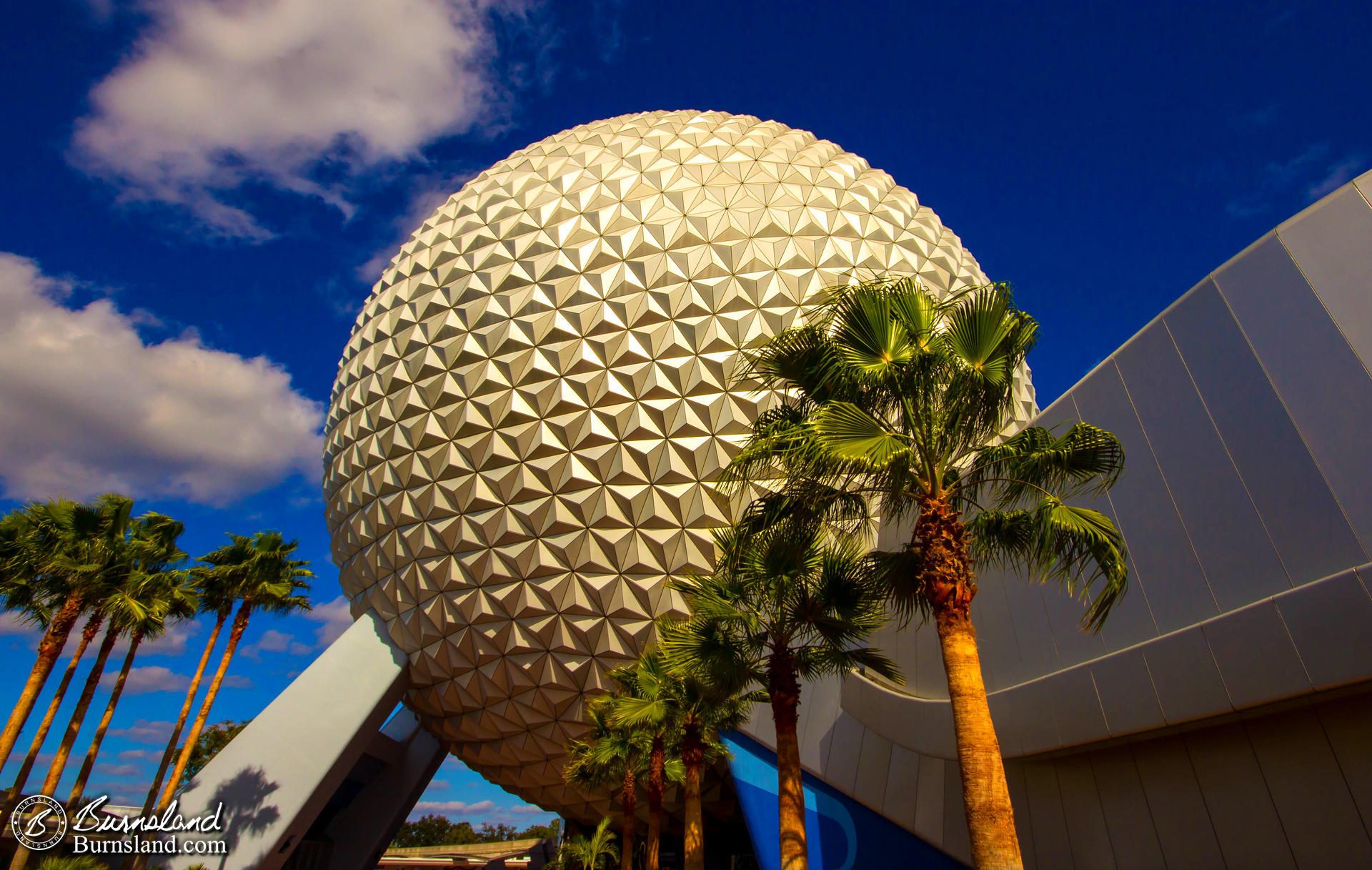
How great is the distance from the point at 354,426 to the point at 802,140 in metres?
14.2

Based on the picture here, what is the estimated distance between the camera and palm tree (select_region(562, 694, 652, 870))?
12797 millimetres

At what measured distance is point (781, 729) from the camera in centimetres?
798

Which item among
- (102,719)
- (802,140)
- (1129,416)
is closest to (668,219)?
(802,140)

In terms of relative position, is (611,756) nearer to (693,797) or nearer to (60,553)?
(693,797)

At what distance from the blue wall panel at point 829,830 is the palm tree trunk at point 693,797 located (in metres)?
2.56

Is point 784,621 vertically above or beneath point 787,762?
above

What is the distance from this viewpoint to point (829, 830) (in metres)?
12.4

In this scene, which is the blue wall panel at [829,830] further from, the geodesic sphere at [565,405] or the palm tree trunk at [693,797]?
the geodesic sphere at [565,405]

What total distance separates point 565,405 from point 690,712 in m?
6.99

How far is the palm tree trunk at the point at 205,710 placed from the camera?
15.1 meters

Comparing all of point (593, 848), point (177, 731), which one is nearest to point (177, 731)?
point (177, 731)

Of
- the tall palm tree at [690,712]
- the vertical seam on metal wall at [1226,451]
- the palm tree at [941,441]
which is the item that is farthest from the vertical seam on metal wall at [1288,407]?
the tall palm tree at [690,712]

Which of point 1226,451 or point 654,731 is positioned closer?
point 1226,451

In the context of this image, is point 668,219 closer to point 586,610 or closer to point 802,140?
point 802,140
